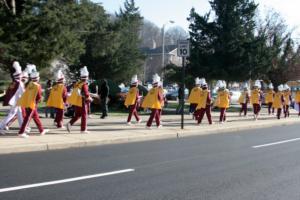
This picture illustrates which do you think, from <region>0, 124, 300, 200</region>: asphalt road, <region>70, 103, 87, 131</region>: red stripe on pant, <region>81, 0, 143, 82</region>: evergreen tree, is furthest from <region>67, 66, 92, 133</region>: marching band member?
<region>81, 0, 143, 82</region>: evergreen tree

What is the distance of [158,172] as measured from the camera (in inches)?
380

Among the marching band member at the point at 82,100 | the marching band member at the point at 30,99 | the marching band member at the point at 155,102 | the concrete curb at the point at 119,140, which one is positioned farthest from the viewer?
the marching band member at the point at 155,102

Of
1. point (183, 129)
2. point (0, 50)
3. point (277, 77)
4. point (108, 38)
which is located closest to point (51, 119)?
point (0, 50)

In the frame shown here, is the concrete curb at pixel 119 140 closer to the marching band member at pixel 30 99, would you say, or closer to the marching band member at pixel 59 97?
the marching band member at pixel 30 99

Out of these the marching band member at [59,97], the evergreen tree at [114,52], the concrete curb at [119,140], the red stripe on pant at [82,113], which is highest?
the evergreen tree at [114,52]

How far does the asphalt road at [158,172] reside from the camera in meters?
7.77

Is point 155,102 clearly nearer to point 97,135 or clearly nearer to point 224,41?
point 97,135

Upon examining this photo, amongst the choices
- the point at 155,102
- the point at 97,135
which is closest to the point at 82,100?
the point at 97,135

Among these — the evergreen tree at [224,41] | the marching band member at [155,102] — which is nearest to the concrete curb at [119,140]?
the marching band member at [155,102]

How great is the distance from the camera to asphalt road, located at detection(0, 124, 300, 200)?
306 inches

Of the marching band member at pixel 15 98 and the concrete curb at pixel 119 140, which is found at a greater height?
the marching band member at pixel 15 98

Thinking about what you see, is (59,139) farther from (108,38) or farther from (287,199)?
(108,38)

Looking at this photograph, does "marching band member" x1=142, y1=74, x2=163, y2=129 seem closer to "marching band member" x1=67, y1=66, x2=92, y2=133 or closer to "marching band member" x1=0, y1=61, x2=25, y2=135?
"marching band member" x1=67, y1=66, x2=92, y2=133

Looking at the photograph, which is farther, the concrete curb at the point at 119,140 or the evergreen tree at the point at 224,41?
the evergreen tree at the point at 224,41
